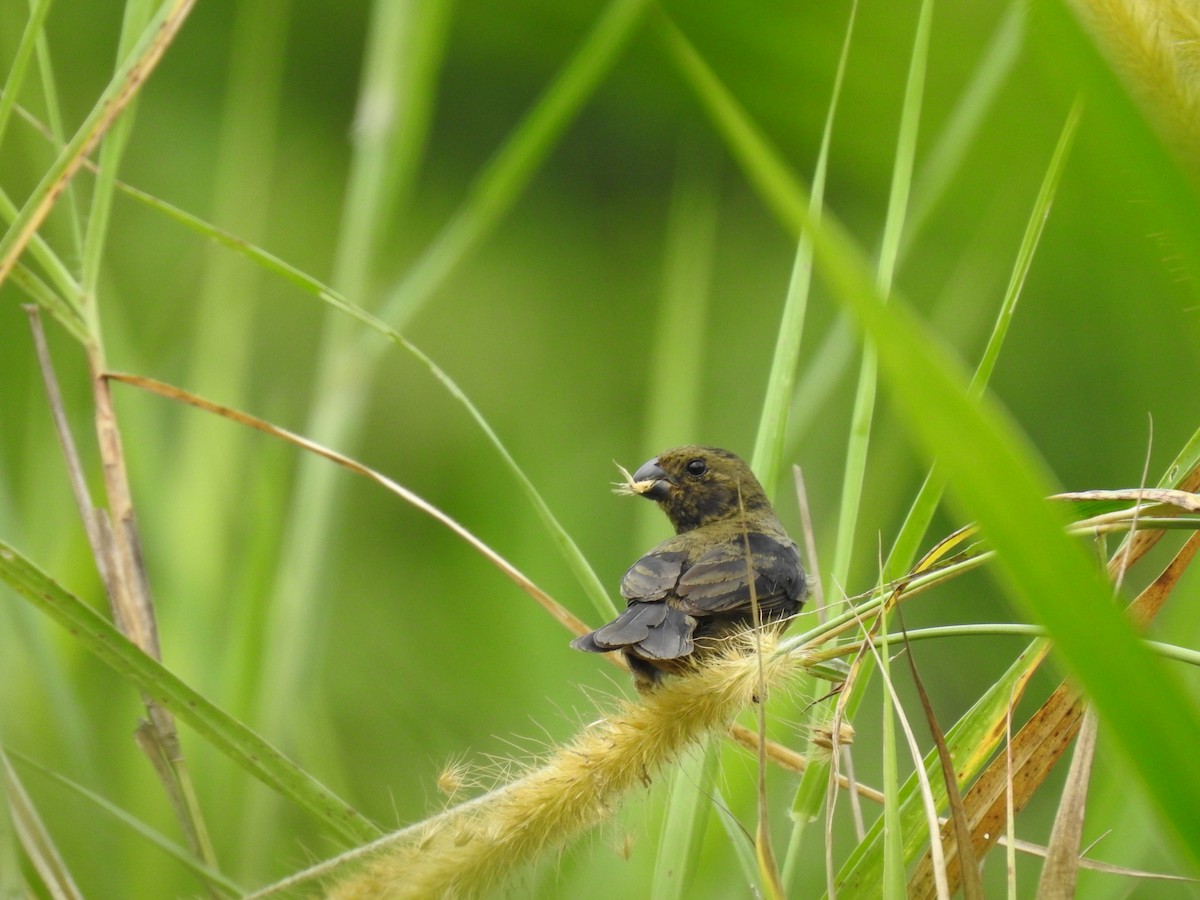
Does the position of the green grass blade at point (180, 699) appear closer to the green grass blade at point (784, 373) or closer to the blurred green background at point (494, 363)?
the blurred green background at point (494, 363)

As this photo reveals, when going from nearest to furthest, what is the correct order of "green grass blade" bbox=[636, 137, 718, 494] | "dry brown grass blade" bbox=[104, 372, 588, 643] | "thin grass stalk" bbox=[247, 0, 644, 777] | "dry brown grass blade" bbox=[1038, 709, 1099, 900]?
1. "dry brown grass blade" bbox=[1038, 709, 1099, 900]
2. "dry brown grass blade" bbox=[104, 372, 588, 643]
3. "thin grass stalk" bbox=[247, 0, 644, 777]
4. "green grass blade" bbox=[636, 137, 718, 494]

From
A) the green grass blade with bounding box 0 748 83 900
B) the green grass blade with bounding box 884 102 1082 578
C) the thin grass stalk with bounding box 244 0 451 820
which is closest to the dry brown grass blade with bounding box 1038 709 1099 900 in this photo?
the green grass blade with bounding box 884 102 1082 578

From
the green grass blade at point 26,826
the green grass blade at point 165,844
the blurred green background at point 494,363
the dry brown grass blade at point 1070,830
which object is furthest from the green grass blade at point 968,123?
the green grass blade at point 26,826

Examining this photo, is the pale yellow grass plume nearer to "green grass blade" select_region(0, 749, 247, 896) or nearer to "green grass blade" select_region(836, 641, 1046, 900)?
"green grass blade" select_region(836, 641, 1046, 900)

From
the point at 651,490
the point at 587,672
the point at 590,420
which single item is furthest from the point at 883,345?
the point at 590,420

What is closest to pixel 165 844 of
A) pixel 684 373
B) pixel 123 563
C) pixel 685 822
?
pixel 123 563

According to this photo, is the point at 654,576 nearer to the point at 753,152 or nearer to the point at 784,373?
the point at 784,373
